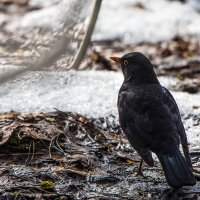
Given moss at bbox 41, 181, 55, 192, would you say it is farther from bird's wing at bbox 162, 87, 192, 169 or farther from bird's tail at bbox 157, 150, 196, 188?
bird's wing at bbox 162, 87, 192, 169

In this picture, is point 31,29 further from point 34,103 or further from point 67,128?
point 67,128

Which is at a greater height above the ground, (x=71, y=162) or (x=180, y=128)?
(x=180, y=128)

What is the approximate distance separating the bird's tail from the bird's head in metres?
1.44

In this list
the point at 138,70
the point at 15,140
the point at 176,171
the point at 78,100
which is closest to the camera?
the point at 176,171

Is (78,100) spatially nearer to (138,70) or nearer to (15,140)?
(138,70)

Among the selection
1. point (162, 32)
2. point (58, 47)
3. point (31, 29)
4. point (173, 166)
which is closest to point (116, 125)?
point (173, 166)

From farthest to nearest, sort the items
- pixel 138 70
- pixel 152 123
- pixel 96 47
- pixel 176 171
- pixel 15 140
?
pixel 96 47, pixel 138 70, pixel 15 140, pixel 152 123, pixel 176 171

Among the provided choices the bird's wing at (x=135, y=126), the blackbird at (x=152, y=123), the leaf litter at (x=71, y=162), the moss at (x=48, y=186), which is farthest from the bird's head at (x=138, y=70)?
the moss at (x=48, y=186)

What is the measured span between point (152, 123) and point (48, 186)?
3.59ft

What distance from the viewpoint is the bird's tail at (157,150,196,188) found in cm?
517

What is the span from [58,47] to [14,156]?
2128 mm

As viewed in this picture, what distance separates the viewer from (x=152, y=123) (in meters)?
5.79

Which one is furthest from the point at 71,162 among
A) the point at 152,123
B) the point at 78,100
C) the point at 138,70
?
the point at 78,100

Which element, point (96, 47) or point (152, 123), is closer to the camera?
point (152, 123)
